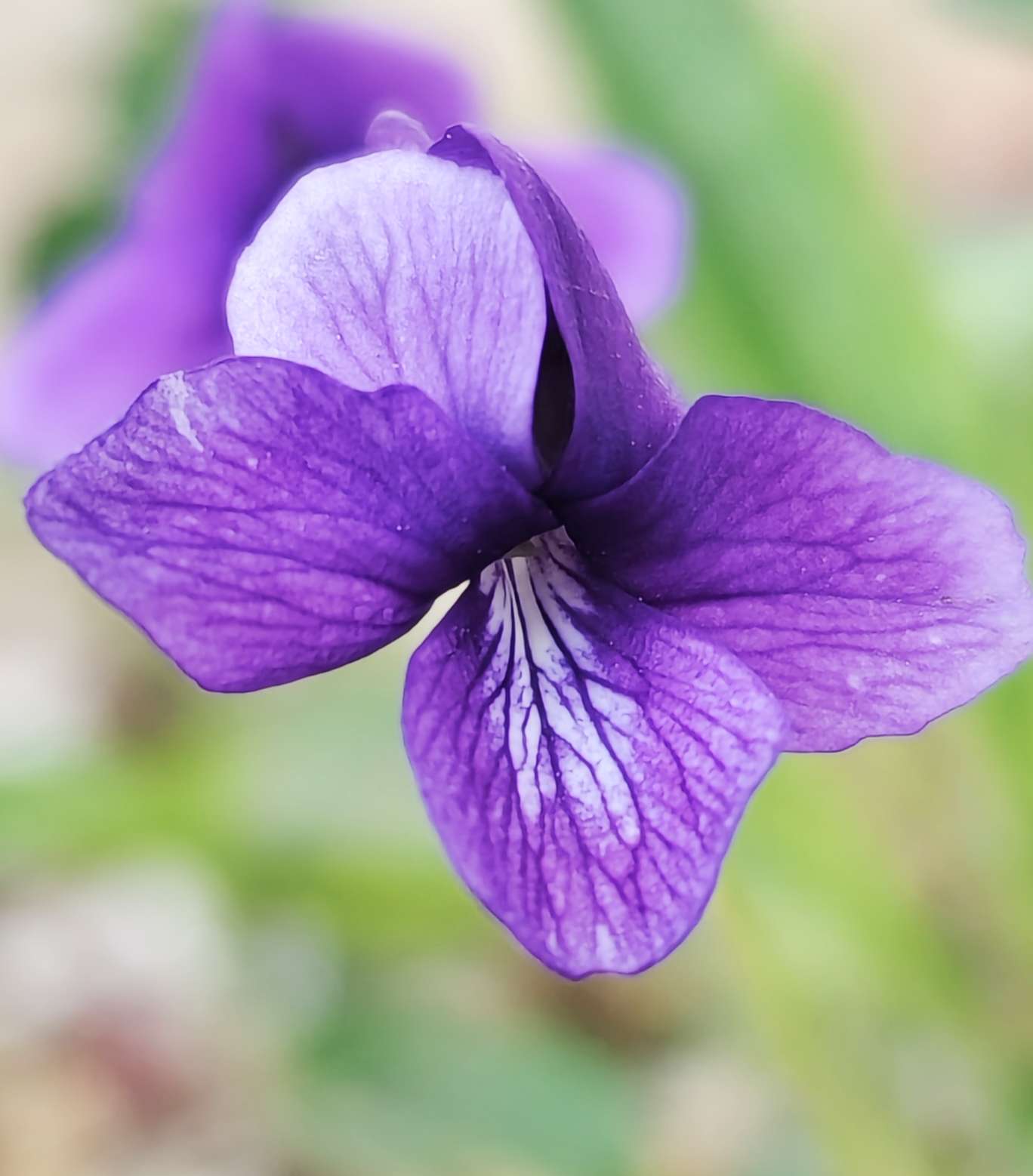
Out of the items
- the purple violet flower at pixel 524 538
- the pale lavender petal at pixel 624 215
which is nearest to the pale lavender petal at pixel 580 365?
the purple violet flower at pixel 524 538

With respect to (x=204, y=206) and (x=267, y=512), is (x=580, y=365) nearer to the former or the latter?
(x=267, y=512)

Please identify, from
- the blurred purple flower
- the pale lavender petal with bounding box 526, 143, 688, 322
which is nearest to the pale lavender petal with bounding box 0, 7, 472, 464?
the blurred purple flower

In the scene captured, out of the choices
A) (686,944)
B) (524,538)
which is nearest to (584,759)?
(524,538)

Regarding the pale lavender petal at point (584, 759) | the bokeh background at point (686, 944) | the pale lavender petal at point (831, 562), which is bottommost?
the bokeh background at point (686, 944)

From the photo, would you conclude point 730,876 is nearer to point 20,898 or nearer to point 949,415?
point 949,415

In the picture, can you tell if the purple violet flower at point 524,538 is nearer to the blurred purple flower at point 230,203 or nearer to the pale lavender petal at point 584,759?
the pale lavender petal at point 584,759

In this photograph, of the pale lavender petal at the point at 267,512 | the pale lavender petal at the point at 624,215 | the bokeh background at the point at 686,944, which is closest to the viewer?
the pale lavender petal at the point at 267,512
